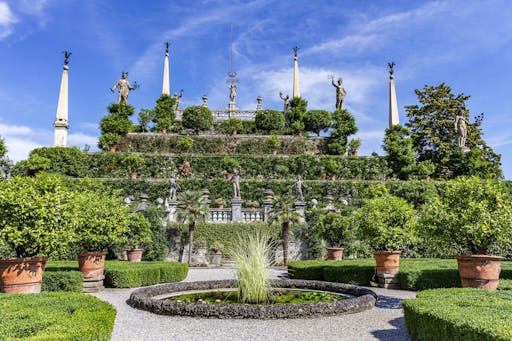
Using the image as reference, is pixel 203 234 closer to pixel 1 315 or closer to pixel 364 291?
pixel 364 291

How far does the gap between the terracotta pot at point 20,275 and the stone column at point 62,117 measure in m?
28.0

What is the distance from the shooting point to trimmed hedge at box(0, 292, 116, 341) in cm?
443

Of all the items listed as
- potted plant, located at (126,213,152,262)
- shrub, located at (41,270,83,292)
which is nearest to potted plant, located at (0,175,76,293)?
shrub, located at (41,270,83,292)

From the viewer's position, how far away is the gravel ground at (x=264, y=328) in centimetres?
644

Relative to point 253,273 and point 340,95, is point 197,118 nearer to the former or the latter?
point 340,95

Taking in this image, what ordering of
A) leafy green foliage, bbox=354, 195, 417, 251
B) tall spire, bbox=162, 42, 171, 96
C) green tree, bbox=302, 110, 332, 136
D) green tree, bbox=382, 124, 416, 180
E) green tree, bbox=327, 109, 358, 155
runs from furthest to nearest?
1. tall spire, bbox=162, 42, 171, 96
2. green tree, bbox=302, 110, 332, 136
3. green tree, bbox=327, 109, 358, 155
4. green tree, bbox=382, 124, 416, 180
5. leafy green foliage, bbox=354, 195, 417, 251

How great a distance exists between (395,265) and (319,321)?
211 inches

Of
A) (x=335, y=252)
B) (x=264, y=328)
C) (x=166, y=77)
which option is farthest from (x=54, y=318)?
(x=166, y=77)

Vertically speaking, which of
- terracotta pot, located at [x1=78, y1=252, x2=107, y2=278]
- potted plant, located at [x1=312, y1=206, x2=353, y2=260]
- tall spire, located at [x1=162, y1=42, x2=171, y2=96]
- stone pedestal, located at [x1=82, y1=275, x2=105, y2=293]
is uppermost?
tall spire, located at [x1=162, y1=42, x2=171, y2=96]

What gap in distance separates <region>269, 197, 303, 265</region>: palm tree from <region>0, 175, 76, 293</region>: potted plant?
13.4 m

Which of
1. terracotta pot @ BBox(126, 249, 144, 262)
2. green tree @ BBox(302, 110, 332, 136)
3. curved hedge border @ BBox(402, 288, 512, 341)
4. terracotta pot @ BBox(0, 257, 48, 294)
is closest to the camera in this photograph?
curved hedge border @ BBox(402, 288, 512, 341)

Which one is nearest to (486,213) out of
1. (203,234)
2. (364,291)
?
(364,291)

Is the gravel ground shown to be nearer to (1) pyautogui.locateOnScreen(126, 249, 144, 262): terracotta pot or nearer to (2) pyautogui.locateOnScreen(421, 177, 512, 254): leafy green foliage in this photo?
(2) pyautogui.locateOnScreen(421, 177, 512, 254): leafy green foliage

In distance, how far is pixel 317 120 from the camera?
130ft
